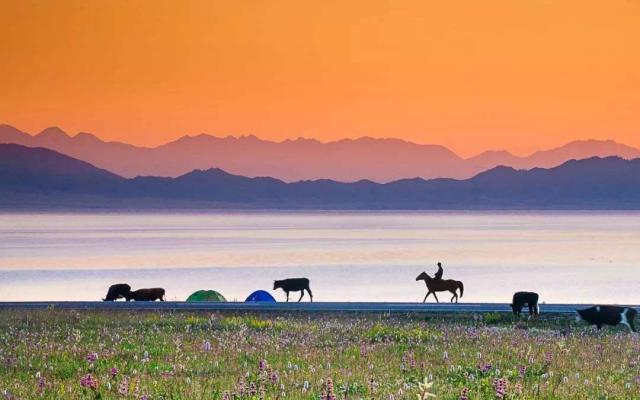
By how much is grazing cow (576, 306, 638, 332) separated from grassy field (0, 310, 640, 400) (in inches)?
12.0

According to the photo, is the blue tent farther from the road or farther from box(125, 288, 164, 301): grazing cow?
the road

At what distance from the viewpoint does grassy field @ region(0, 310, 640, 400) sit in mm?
15805

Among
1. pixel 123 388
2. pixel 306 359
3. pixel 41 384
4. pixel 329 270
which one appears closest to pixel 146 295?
pixel 306 359

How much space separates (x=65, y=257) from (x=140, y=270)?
32.3m

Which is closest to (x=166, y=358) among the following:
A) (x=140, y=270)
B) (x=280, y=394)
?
(x=280, y=394)

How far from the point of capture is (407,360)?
69.2ft

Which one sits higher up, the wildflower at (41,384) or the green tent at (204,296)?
the green tent at (204,296)

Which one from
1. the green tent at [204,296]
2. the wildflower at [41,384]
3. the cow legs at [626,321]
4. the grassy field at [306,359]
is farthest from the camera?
the green tent at [204,296]

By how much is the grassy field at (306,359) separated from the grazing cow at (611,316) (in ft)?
1.00

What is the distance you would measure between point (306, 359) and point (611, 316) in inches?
562

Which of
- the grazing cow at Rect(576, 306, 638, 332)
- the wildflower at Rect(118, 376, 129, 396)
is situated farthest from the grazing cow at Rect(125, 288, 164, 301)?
the wildflower at Rect(118, 376, 129, 396)

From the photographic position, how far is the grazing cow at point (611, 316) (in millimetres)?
32250

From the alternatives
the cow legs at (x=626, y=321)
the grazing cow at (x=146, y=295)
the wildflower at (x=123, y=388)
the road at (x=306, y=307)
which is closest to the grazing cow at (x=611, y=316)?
the cow legs at (x=626, y=321)

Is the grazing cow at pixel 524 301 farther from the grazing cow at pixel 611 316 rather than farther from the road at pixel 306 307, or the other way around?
the grazing cow at pixel 611 316
